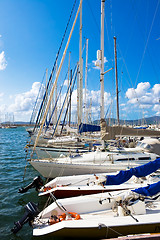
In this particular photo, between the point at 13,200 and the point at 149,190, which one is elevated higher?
the point at 149,190

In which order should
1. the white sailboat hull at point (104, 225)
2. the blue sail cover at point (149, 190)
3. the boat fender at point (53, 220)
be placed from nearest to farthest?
the white sailboat hull at point (104, 225), the boat fender at point (53, 220), the blue sail cover at point (149, 190)

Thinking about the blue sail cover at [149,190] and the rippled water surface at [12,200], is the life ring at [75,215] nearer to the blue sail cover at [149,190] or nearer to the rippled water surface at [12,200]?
the rippled water surface at [12,200]

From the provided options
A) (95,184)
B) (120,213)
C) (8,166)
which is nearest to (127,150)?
(95,184)

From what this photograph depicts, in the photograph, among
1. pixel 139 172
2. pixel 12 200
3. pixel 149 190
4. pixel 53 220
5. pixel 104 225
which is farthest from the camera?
pixel 12 200

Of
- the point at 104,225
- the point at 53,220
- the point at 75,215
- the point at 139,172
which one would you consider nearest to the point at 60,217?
the point at 53,220

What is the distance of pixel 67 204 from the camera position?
5.36 m

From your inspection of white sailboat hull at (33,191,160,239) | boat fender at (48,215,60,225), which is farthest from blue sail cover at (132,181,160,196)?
boat fender at (48,215,60,225)

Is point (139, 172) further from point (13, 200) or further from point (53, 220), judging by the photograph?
point (13, 200)

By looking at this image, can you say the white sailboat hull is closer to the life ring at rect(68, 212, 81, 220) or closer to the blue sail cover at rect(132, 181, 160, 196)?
the life ring at rect(68, 212, 81, 220)

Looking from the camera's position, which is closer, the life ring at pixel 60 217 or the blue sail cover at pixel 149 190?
the life ring at pixel 60 217

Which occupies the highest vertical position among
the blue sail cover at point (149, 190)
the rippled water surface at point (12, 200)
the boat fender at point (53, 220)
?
the blue sail cover at point (149, 190)

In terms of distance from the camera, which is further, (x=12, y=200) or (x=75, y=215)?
(x=12, y=200)

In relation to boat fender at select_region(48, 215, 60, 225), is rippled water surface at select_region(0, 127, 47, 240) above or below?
below

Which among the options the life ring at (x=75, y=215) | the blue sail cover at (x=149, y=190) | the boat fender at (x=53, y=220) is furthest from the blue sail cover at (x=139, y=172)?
the boat fender at (x=53, y=220)
